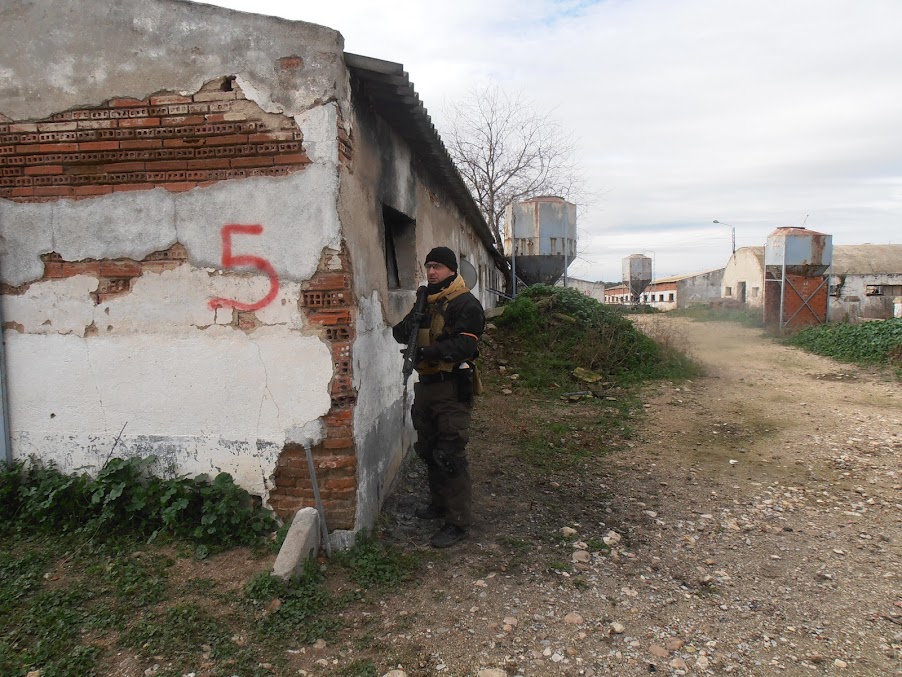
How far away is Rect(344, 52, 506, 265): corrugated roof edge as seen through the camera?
3.45 metres

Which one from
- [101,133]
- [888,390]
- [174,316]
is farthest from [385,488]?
[888,390]

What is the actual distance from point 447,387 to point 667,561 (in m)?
1.81

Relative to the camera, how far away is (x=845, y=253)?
25516 millimetres

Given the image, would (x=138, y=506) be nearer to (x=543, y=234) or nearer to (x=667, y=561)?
(x=667, y=561)

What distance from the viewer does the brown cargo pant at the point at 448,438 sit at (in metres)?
3.75

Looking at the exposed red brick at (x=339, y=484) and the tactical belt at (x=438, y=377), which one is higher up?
the tactical belt at (x=438, y=377)

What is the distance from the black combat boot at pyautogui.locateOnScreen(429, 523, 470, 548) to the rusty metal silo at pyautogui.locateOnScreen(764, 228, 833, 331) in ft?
54.6

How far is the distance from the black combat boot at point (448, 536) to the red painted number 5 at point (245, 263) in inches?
75.3

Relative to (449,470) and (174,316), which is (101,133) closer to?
(174,316)

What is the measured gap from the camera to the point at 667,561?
11.8 feet

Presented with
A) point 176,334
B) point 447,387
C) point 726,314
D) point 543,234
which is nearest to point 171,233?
point 176,334

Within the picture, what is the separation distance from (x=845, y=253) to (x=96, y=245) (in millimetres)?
30066

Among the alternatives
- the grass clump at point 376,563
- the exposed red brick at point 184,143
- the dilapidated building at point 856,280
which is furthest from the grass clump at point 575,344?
the dilapidated building at point 856,280

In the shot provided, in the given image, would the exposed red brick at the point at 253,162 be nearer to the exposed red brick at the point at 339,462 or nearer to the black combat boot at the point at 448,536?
the exposed red brick at the point at 339,462
